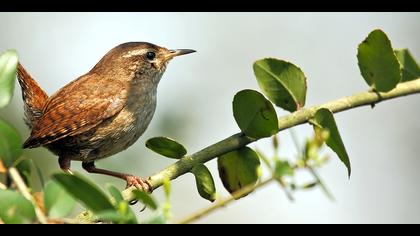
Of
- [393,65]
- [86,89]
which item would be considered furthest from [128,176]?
[393,65]

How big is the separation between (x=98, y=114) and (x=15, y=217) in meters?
3.11

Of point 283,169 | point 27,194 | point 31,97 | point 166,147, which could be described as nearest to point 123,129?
point 31,97

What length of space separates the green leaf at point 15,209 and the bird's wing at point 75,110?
2.89 meters

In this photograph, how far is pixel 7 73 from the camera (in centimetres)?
129

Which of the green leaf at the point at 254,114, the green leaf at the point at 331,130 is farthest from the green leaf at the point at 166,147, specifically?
the green leaf at the point at 331,130

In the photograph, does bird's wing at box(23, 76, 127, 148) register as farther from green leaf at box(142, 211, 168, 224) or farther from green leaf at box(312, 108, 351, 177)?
green leaf at box(142, 211, 168, 224)

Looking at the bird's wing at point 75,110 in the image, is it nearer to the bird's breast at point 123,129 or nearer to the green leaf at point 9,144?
the bird's breast at point 123,129

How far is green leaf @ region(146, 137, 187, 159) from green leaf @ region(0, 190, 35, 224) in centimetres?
70

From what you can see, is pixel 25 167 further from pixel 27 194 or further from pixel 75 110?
pixel 75 110

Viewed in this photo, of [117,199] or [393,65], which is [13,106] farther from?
[117,199]

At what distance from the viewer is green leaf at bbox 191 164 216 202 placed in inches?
62.1

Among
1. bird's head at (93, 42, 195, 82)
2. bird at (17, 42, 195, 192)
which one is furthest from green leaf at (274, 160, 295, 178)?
bird's head at (93, 42, 195, 82)

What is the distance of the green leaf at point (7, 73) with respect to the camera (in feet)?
4.16

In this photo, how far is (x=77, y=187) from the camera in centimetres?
95
